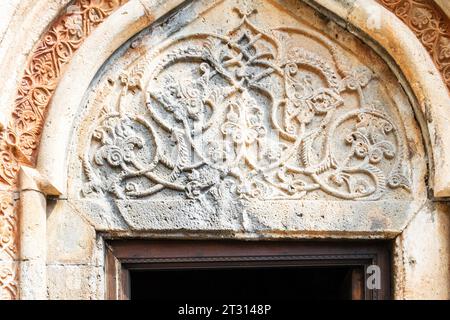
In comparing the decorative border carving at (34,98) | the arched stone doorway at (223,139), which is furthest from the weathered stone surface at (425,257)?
the decorative border carving at (34,98)

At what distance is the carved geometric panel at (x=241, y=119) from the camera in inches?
151

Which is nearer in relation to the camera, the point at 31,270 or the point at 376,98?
the point at 31,270

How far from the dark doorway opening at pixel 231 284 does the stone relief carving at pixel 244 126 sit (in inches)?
46.8

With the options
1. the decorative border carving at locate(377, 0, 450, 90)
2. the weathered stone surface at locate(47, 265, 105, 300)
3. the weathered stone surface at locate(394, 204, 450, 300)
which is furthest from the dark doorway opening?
the decorative border carving at locate(377, 0, 450, 90)

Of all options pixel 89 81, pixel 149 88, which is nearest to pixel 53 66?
pixel 89 81

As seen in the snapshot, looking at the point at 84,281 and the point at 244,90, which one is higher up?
the point at 244,90

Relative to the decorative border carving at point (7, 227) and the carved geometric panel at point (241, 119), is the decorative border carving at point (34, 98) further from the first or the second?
the carved geometric panel at point (241, 119)

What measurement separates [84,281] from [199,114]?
0.92 meters

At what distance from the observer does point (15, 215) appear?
370 cm

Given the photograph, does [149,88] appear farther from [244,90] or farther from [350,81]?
[350,81]

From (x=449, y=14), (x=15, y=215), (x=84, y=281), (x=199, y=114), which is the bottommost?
(x=84, y=281)

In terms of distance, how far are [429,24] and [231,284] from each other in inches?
95.1

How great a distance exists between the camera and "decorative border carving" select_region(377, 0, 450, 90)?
12.8ft

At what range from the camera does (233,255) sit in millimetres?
3855
